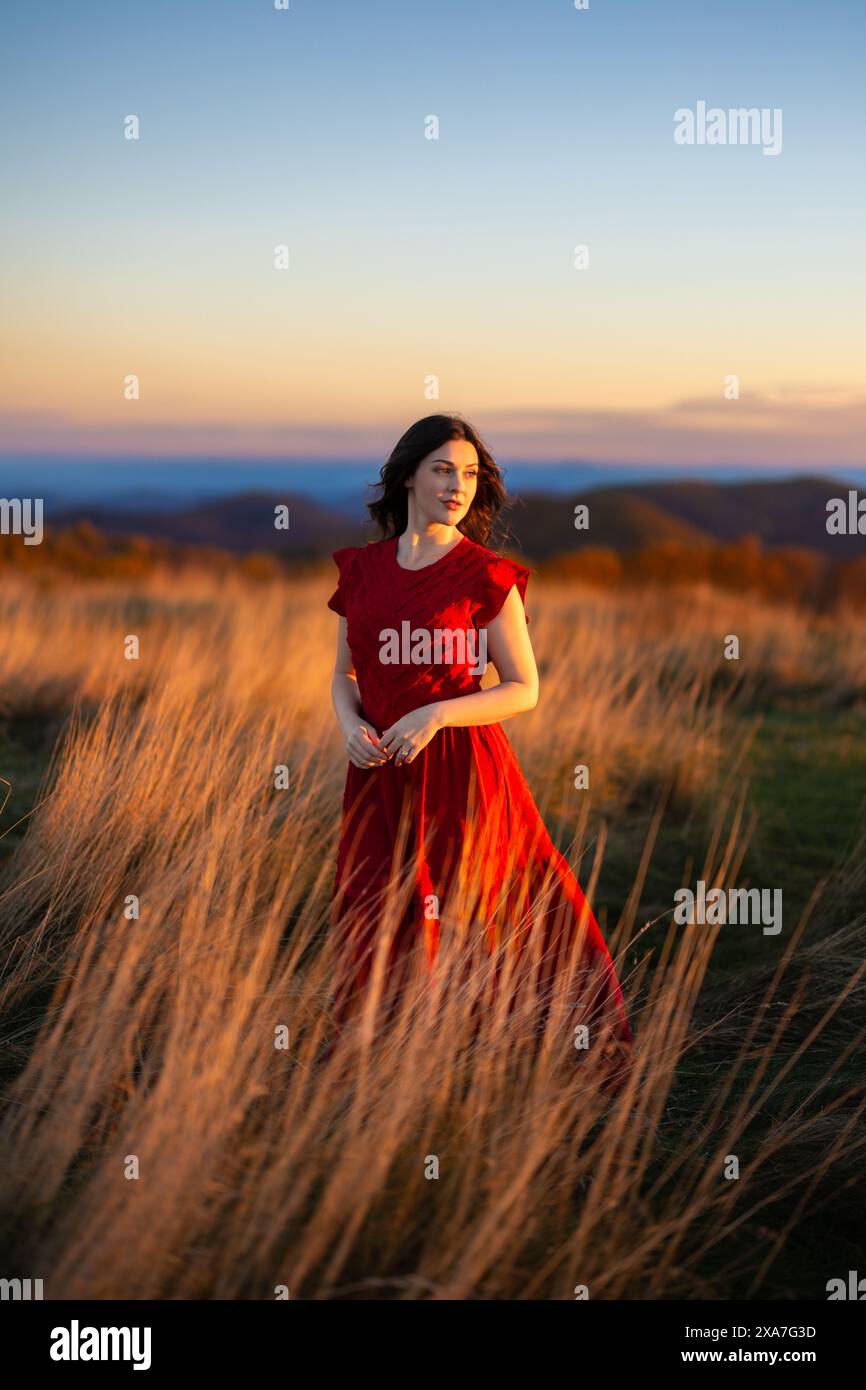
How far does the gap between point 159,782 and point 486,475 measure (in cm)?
172

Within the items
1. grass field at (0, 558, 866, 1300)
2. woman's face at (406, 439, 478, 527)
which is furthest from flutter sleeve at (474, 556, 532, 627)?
grass field at (0, 558, 866, 1300)

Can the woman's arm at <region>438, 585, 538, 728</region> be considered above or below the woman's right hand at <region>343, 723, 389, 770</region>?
above

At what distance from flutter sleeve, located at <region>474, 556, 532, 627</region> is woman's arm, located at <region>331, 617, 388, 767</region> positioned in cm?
43

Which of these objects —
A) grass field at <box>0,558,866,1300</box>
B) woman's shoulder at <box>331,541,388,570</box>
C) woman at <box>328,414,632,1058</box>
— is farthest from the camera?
woman's shoulder at <box>331,541,388,570</box>

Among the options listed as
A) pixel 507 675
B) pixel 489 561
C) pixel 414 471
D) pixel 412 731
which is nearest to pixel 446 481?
pixel 414 471

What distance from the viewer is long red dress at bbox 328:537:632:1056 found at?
11.5 ft

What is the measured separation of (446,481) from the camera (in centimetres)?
353

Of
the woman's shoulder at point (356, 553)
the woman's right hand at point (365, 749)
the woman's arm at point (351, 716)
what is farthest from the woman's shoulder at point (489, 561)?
the woman's right hand at point (365, 749)

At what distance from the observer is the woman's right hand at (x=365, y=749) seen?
3469mm

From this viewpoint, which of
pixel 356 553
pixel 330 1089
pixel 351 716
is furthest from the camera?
pixel 356 553

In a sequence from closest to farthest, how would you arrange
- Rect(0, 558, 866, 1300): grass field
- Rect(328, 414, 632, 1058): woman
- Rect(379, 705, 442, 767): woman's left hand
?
Rect(0, 558, 866, 1300): grass field < Rect(379, 705, 442, 767): woman's left hand < Rect(328, 414, 632, 1058): woman

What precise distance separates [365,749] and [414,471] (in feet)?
2.62

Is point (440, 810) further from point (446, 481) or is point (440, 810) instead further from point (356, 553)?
point (446, 481)

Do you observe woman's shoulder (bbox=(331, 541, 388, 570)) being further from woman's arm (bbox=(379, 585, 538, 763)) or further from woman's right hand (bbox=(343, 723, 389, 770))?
woman's right hand (bbox=(343, 723, 389, 770))
